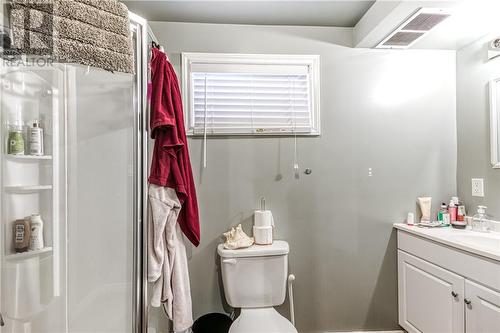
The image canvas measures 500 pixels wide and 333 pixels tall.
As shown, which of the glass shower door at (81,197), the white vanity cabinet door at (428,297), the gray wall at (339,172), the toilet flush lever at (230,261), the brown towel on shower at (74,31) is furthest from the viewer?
the gray wall at (339,172)

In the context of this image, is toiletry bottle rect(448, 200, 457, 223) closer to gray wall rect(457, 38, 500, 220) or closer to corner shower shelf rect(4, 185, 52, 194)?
gray wall rect(457, 38, 500, 220)

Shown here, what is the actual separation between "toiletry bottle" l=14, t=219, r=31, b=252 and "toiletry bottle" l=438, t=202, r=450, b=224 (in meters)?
2.40

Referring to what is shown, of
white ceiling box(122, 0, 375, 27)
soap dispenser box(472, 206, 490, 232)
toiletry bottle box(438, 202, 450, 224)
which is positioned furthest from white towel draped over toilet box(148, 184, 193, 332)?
soap dispenser box(472, 206, 490, 232)

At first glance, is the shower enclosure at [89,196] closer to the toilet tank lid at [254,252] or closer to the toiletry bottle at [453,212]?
the toilet tank lid at [254,252]

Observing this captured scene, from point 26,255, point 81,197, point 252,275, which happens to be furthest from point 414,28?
point 26,255

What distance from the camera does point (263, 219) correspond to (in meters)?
1.87

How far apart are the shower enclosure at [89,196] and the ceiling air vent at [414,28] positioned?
1453 millimetres

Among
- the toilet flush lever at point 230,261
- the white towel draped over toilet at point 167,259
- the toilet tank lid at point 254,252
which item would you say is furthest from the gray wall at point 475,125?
the white towel draped over toilet at point 167,259

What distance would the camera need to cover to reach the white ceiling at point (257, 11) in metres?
1.76

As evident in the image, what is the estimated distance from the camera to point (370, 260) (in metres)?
2.04

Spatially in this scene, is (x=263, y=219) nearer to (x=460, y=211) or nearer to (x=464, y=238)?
(x=464, y=238)

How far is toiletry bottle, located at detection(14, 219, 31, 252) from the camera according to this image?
118 cm

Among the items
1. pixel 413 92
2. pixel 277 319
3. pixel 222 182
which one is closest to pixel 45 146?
pixel 222 182

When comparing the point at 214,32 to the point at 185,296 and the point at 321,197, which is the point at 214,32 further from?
the point at 185,296
